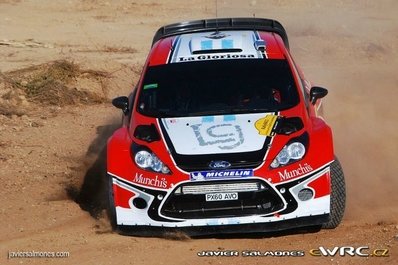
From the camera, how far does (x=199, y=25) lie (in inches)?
420

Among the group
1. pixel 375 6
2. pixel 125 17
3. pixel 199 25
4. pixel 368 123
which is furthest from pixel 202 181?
pixel 375 6

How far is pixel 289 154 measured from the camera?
310 inches

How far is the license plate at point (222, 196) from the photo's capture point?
7676 mm

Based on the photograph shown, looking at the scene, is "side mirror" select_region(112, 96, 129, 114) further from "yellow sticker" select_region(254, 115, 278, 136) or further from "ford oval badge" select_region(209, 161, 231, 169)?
"ford oval badge" select_region(209, 161, 231, 169)

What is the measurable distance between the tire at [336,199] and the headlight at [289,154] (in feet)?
1.30

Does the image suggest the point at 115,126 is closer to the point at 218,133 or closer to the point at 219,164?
the point at 218,133

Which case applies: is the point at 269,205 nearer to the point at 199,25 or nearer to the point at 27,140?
the point at 199,25

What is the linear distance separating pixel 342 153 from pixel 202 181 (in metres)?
3.57

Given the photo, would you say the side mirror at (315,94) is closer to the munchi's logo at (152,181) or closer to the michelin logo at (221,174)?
the michelin logo at (221,174)

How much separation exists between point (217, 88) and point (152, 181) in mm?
1643

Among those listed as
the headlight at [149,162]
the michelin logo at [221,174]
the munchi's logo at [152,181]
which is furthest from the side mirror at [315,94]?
the munchi's logo at [152,181]

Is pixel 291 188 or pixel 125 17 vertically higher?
pixel 291 188

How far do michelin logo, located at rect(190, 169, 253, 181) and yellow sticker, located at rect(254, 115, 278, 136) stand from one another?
555mm

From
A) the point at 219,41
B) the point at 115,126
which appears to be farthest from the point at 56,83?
the point at 219,41
